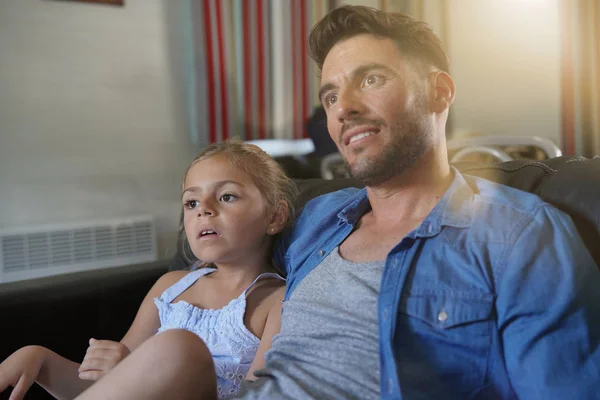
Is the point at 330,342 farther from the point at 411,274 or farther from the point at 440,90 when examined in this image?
the point at 440,90

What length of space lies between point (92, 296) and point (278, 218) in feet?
1.72

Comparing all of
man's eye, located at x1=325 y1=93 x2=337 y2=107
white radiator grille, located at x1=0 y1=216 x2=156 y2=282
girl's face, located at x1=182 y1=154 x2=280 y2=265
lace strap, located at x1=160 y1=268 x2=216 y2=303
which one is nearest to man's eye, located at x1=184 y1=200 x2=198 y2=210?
girl's face, located at x1=182 y1=154 x2=280 y2=265

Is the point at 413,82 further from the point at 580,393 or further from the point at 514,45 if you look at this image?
the point at 514,45

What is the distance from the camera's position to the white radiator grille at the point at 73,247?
2.51 metres

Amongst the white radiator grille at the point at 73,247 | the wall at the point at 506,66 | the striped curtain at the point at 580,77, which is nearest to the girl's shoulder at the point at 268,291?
the white radiator grille at the point at 73,247

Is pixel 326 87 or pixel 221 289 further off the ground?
pixel 326 87

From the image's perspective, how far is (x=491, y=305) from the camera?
0.88 m

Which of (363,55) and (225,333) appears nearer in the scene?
(363,55)

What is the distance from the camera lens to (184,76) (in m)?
2.91

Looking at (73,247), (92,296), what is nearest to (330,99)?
(92,296)

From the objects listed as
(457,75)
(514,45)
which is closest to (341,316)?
(457,75)

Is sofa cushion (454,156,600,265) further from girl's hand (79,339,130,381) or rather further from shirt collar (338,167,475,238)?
girl's hand (79,339,130,381)

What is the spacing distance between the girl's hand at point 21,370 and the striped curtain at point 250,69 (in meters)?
1.81

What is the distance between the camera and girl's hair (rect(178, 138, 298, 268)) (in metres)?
1.34
